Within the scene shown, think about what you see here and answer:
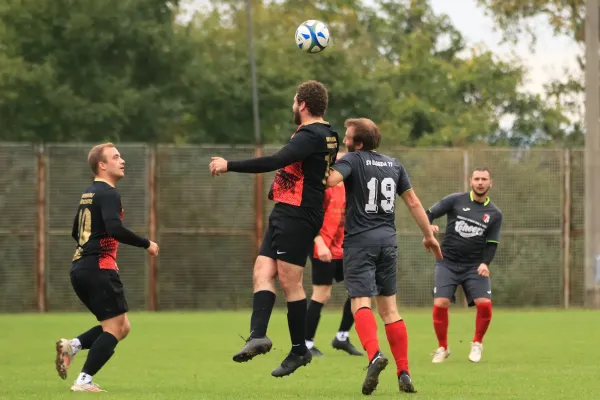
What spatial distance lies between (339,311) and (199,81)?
46.6 ft

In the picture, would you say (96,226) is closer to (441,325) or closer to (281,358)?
(281,358)

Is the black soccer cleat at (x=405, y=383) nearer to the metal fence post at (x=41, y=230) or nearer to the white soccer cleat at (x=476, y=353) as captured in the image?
the white soccer cleat at (x=476, y=353)

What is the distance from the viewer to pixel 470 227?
1411 centimetres

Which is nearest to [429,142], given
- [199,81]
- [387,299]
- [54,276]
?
[199,81]

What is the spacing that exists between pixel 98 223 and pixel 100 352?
0.99 metres

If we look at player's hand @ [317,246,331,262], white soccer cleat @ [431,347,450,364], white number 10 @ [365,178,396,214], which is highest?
white number 10 @ [365,178,396,214]

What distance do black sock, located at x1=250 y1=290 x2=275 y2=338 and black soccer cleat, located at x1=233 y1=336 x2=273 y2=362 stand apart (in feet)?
0.31

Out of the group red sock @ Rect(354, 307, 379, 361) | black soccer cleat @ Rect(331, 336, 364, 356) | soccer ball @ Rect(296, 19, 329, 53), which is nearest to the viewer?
red sock @ Rect(354, 307, 379, 361)

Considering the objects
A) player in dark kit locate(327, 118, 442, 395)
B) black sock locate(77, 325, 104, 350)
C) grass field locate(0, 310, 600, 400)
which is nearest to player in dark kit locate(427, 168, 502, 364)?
grass field locate(0, 310, 600, 400)

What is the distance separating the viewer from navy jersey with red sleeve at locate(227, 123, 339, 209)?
996 centimetres

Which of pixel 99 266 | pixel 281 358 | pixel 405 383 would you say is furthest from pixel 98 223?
pixel 281 358

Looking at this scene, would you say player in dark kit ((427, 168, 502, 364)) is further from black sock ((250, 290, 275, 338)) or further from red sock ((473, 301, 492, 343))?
black sock ((250, 290, 275, 338))

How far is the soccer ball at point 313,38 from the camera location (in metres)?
11.4

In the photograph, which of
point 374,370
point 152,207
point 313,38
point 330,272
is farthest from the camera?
point 152,207
